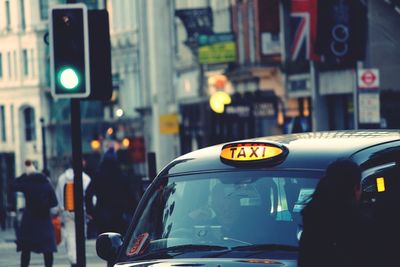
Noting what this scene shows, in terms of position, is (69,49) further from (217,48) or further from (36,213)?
(217,48)

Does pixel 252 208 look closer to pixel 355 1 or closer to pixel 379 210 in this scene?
pixel 379 210

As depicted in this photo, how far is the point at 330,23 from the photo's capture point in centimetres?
3959

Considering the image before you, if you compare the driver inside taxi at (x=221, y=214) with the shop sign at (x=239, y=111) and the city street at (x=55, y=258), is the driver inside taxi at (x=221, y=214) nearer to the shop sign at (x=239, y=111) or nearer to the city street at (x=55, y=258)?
the city street at (x=55, y=258)

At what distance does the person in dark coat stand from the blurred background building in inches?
60.5

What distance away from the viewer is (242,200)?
8.48 meters

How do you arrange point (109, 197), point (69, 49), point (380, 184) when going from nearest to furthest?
point (380, 184)
point (69, 49)
point (109, 197)

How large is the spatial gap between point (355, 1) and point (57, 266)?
63.0ft

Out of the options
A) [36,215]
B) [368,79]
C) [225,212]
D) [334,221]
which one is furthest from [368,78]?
[334,221]

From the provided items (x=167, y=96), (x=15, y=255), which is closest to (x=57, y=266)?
(x=15, y=255)

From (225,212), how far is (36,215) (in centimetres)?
1197

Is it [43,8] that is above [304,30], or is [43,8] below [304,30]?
above

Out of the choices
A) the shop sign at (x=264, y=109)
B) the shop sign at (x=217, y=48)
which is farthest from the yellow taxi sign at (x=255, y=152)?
the shop sign at (x=217, y=48)

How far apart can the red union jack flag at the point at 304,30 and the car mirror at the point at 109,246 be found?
104 ft

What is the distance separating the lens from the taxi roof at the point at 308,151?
27.6 ft
